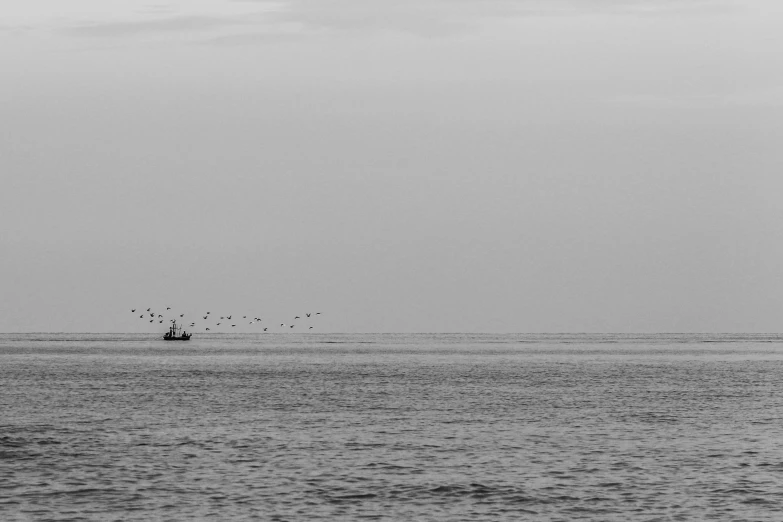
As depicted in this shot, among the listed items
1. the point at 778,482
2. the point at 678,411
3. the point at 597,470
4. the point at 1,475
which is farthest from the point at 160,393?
the point at 778,482

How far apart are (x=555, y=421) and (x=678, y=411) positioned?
1157 cm

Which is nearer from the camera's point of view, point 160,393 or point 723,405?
point 723,405

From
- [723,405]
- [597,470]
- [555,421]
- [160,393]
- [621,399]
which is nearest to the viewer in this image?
[597,470]

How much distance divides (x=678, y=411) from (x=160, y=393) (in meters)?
38.7

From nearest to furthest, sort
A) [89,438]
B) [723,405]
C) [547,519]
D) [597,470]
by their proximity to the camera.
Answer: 1. [547,519]
2. [597,470]
3. [89,438]
4. [723,405]

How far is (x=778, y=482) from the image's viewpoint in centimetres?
3828

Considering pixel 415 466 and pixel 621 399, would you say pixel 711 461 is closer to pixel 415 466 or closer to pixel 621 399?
pixel 415 466

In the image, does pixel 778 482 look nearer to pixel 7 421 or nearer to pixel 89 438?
pixel 89 438

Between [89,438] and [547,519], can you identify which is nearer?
[547,519]

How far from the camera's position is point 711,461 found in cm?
4325

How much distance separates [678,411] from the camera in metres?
66.4

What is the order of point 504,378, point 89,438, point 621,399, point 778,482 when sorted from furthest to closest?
point 504,378
point 621,399
point 89,438
point 778,482

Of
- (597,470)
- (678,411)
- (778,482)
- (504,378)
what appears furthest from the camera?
(504,378)

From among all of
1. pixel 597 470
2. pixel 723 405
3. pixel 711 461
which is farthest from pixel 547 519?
pixel 723 405
